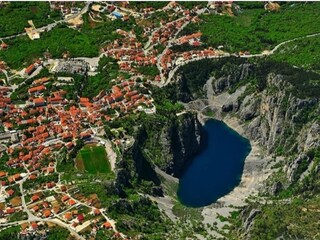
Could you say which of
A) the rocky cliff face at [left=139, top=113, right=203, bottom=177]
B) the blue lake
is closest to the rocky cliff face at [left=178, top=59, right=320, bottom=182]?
the blue lake

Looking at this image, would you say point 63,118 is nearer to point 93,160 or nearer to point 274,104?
point 93,160

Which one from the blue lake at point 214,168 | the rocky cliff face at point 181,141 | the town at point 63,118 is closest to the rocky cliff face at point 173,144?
the rocky cliff face at point 181,141

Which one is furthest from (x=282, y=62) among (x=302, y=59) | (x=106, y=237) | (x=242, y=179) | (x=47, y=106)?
(x=106, y=237)

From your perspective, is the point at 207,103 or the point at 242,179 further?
the point at 207,103

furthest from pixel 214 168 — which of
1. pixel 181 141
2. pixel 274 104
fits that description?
pixel 274 104

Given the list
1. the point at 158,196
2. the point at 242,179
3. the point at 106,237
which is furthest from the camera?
the point at 242,179

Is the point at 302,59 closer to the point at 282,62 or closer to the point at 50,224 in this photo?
the point at 282,62
